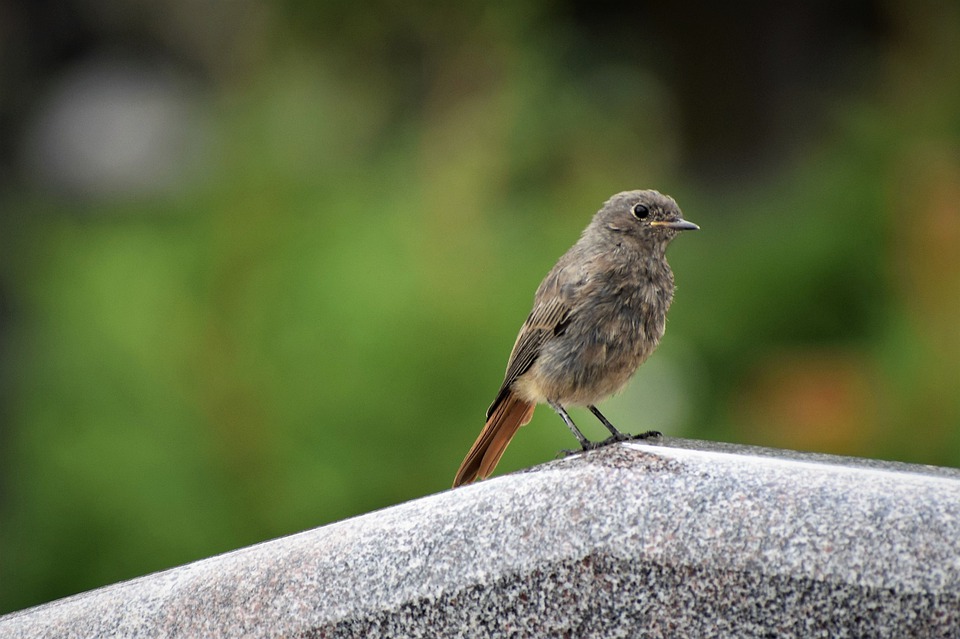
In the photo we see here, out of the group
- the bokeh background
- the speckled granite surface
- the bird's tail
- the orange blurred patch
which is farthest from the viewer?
the orange blurred patch

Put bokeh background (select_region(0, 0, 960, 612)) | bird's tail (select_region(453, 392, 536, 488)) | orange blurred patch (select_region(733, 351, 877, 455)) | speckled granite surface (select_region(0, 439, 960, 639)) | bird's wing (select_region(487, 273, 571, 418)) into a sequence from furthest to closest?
1. orange blurred patch (select_region(733, 351, 877, 455))
2. bokeh background (select_region(0, 0, 960, 612))
3. bird's wing (select_region(487, 273, 571, 418))
4. bird's tail (select_region(453, 392, 536, 488))
5. speckled granite surface (select_region(0, 439, 960, 639))

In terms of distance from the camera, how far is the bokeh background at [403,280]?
→ 5855 millimetres

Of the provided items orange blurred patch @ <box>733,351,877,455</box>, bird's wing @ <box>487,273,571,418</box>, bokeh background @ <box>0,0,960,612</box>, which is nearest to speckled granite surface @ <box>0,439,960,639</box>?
bird's wing @ <box>487,273,571,418</box>

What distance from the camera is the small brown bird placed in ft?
14.5

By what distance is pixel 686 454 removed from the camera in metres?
3.17

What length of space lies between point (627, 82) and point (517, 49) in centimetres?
93

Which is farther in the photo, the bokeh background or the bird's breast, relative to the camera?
the bokeh background

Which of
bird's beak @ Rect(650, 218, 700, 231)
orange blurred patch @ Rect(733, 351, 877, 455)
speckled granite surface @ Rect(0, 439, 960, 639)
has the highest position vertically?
bird's beak @ Rect(650, 218, 700, 231)

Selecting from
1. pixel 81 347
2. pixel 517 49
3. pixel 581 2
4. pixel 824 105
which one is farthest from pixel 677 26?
pixel 81 347

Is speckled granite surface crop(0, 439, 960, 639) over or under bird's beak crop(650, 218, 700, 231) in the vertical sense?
under

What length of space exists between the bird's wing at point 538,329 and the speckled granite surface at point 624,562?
130 centimetres

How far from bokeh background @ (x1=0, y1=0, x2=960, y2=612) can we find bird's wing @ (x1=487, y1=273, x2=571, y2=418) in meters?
1.23

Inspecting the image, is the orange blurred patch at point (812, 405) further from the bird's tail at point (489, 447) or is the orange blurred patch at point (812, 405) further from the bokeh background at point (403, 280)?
the bird's tail at point (489, 447)

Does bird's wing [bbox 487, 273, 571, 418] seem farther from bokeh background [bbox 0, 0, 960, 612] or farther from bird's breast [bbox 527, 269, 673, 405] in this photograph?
bokeh background [bbox 0, 0, 960, 612]
